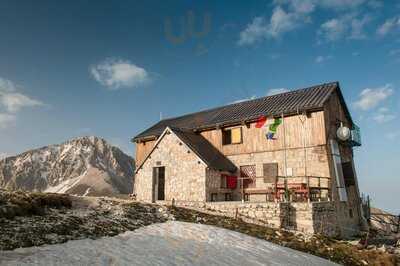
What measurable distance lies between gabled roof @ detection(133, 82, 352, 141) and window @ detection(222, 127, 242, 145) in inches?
25.7

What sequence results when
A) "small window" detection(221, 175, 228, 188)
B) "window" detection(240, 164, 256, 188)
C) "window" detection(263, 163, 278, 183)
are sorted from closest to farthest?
"window" detection(263, 163, 278, 183) < "small window" detection(221, 175, 228, 188) < "window" detection(240, 164, 256, 188)

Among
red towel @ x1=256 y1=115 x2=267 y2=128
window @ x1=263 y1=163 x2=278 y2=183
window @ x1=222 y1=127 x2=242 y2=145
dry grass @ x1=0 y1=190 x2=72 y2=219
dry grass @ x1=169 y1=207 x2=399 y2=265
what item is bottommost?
dry grass @ x1=169 y1=207 x2=399 y2=265

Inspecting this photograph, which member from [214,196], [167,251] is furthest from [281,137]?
[167,251]

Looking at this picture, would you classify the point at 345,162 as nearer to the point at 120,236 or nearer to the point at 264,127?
the point at 264,127

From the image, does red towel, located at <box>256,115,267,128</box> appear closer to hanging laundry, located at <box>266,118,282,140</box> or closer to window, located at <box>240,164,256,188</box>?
hanging laundry, located at <box>266,118,282,140</box>

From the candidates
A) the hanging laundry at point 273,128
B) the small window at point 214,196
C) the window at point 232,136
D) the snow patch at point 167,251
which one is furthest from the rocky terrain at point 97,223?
the window at point 232,136

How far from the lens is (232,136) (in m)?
27.5

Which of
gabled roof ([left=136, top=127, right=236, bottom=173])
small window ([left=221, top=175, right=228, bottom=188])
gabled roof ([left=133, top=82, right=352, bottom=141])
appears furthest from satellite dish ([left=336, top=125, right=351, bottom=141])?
small window ([left=221, top=175, right=228, bottom=188])

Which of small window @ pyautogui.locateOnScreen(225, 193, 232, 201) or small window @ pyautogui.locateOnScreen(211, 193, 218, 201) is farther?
small window @ pyautogui.locateOnScreen(225, 193, 232, 201)

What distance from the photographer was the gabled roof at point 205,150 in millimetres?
24453

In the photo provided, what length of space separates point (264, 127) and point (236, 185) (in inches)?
199

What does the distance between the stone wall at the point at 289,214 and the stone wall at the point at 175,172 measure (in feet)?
13.0

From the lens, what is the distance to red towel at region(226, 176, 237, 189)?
25297mm

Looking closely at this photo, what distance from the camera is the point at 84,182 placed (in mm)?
52219
